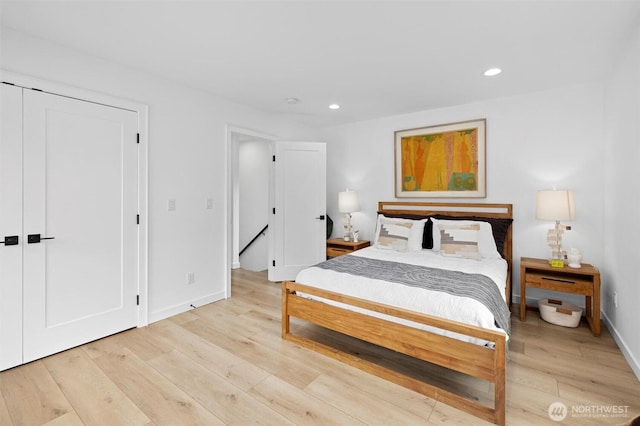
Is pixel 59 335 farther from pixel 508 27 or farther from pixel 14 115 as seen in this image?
pixel 508 27

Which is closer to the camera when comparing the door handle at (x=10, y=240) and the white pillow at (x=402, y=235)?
the door handle at (x=10, y=240)

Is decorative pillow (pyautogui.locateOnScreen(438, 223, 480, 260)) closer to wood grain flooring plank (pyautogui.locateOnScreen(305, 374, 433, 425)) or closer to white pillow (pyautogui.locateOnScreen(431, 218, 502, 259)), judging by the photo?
white pillow (pyautogui.locateOnScreen(431, 218, 502, 259))

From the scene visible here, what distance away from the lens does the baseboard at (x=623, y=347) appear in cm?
210

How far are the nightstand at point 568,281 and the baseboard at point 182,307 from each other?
336cm

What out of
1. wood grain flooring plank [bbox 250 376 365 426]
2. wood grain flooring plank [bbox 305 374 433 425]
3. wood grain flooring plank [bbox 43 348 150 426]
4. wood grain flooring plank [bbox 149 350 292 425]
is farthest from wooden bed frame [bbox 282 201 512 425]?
wood grain flooring plank [bbox 43 348 150 426]

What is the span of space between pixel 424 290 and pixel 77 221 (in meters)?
2.82

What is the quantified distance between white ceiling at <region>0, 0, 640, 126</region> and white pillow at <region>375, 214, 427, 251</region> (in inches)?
60.0

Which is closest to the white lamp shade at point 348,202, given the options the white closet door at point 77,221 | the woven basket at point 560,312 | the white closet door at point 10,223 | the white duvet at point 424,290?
the white duvet at point 424,290

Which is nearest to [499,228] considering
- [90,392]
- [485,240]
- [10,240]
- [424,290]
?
[485,240]

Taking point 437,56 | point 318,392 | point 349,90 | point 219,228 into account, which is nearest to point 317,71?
point 349,90

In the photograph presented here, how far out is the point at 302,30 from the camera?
215cm

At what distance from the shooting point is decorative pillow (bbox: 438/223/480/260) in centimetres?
312

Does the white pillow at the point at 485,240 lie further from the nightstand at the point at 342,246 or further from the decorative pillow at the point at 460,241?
the nightstand at the point at 342,246

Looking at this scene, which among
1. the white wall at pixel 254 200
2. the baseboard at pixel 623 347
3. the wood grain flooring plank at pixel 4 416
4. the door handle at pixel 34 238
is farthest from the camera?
the white wall at pixel 254 200
